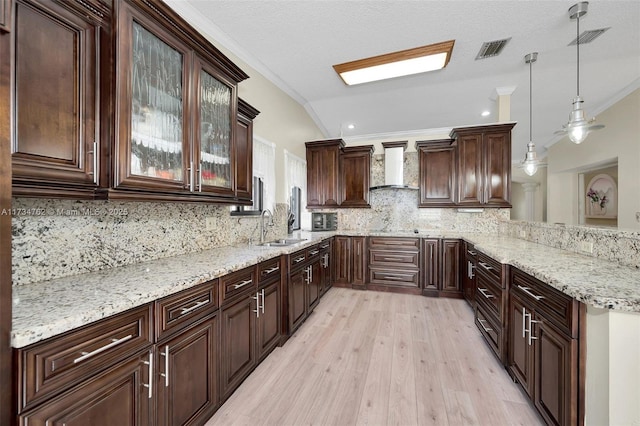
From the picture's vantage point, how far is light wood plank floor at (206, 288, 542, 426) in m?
1.64

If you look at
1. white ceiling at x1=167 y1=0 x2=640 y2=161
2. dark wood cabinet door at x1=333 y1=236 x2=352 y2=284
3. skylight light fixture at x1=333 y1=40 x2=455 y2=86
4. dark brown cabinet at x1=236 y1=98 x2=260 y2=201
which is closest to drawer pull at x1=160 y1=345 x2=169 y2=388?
dark brown cabinet at x1=236 y1=98 x2=260 y2=201

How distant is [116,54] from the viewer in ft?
4.16

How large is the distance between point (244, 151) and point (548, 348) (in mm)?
2531

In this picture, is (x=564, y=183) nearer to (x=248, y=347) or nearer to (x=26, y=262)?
(x=248, y=347)

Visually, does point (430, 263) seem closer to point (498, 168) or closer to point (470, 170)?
point (470, 170)

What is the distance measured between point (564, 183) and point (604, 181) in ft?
2.66

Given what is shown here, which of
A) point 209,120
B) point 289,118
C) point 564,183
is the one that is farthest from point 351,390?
point 564,183

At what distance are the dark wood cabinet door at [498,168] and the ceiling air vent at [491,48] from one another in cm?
115

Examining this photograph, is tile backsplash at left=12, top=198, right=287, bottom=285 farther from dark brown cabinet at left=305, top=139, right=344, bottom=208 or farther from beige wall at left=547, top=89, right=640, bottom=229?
beige wall at left=547, top=89, right=640, bottom=229

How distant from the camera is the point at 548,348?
144 centimetres

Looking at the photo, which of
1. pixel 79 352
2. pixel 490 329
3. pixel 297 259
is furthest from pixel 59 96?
pixel 490 329

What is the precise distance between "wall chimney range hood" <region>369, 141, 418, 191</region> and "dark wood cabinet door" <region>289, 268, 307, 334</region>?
7.37ft

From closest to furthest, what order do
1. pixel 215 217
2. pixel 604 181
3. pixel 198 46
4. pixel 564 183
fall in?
pixel 198 46
pixel 215 217
pixel 604 181
pixel 564 183

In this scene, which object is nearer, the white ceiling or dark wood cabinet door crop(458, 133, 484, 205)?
the white ceiling
